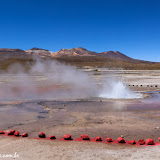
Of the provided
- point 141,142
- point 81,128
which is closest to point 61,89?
point 81,128

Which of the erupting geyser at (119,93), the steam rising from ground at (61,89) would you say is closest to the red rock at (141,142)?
the erupting geyser at (119,93)

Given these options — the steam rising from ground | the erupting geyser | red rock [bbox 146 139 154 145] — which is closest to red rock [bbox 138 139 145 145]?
red rock [bbox 146 139 154 145]

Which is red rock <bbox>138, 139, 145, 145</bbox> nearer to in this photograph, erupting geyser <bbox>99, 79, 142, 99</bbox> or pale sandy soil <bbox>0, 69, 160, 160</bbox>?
pale sandy soil <bbox>0, 69, 160, 160</bbox>

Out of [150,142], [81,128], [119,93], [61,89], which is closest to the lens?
Answer: [150,142]

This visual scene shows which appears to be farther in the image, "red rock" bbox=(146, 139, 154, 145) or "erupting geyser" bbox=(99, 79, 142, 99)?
"erupting geyser" bbox=(99, 79, 142, 99)

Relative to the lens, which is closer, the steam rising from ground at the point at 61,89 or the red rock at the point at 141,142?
the red rock at the point at 141,142

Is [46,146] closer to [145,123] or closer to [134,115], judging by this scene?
[145,123]

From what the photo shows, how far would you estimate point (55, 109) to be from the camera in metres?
10.3

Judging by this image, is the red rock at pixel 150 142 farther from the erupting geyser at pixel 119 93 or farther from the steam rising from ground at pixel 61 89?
the steam rising from ground at pixel 61 89

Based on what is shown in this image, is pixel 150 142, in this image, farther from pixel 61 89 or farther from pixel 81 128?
pixel 61 89

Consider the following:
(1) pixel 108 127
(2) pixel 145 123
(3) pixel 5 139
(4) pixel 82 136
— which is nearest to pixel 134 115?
(2) pixel 145 123

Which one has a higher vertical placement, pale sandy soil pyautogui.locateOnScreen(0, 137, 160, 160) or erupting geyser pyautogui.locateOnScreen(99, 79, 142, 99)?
erupting geyser pyautogui.locateOnScreen(99, 79, 142, 99)

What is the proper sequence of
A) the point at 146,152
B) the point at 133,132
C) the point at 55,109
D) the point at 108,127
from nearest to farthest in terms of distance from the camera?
the point at 146,152 → the point at 133,132 → the point at 108,127 → the point at 55,109

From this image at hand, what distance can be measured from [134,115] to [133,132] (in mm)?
2283
